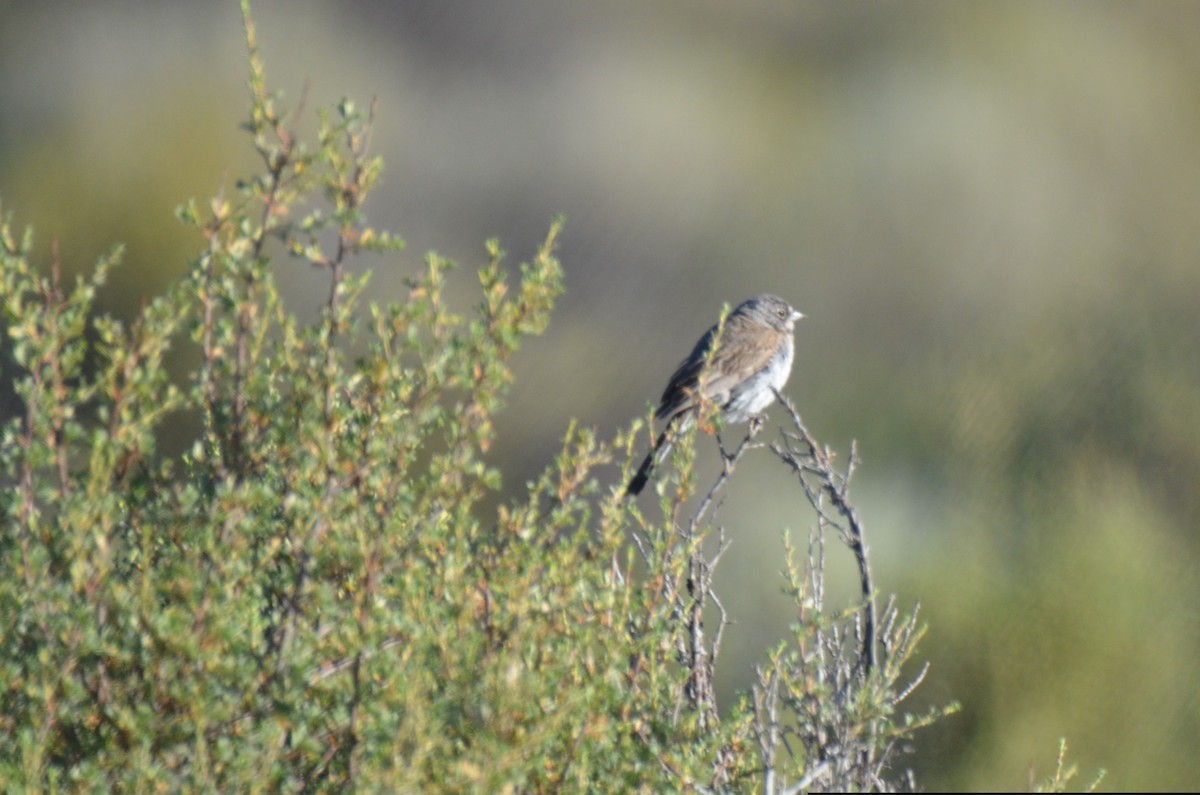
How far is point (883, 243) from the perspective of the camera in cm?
1830

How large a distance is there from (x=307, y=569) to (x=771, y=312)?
18.8 feet

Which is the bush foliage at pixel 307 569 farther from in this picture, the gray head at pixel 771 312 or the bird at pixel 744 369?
the gray head at pixel 771 312

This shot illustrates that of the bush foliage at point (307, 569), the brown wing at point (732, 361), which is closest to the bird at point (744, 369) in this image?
the brown wing at point (732, 361)

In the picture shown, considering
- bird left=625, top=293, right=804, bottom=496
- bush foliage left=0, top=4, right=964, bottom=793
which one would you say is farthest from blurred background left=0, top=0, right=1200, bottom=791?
bush foliage left=0, top=4, right=964, bottom=793

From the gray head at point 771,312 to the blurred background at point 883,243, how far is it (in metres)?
1.66

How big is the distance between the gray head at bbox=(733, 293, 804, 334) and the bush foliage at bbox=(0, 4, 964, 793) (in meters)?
5.04

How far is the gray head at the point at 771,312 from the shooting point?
25.2 ft

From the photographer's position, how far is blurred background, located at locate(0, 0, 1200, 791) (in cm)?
862

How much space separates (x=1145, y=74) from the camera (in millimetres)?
19875

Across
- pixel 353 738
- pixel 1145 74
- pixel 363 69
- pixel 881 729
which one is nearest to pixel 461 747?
pixel 353 738

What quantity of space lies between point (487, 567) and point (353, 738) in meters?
0.45

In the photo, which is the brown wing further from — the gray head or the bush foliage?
the bush foliage

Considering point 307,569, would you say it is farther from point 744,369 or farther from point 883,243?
point 883,243

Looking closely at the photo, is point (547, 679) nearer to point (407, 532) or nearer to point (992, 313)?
point (407, 532)
